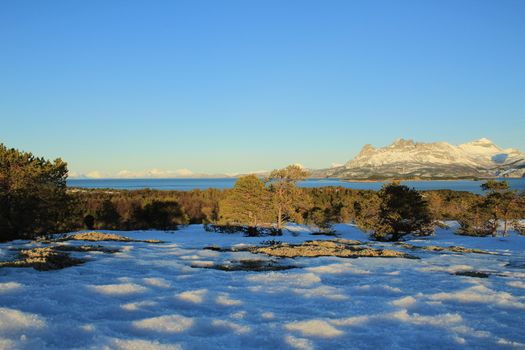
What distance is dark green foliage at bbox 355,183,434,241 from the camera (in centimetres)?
3716

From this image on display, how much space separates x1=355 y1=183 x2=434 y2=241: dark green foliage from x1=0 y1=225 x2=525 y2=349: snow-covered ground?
24366mm

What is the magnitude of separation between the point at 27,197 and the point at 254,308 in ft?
82.9

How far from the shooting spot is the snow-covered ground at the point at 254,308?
5.99 meters

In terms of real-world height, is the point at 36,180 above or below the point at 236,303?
above

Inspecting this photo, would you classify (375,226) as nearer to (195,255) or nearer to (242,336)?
(195,255)

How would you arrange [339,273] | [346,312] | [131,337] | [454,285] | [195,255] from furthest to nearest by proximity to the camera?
[195,255] < [339,273] < [454,285] < [346,312] < [131,337]

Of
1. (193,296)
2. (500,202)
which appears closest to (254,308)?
(193,296)

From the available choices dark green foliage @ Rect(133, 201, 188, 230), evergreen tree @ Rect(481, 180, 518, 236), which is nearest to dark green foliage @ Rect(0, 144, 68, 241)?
dark green foliage @ Rect(133, 201, 188, 230)

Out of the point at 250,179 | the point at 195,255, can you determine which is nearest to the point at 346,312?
the point at 195,255

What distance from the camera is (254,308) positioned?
26.3ft

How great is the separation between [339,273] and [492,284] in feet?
14.4

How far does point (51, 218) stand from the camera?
28797mm

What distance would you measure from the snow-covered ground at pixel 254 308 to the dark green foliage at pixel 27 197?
→ 51.6 ft

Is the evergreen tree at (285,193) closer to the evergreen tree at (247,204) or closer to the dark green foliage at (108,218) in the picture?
the evergreen tree at (247,204)
